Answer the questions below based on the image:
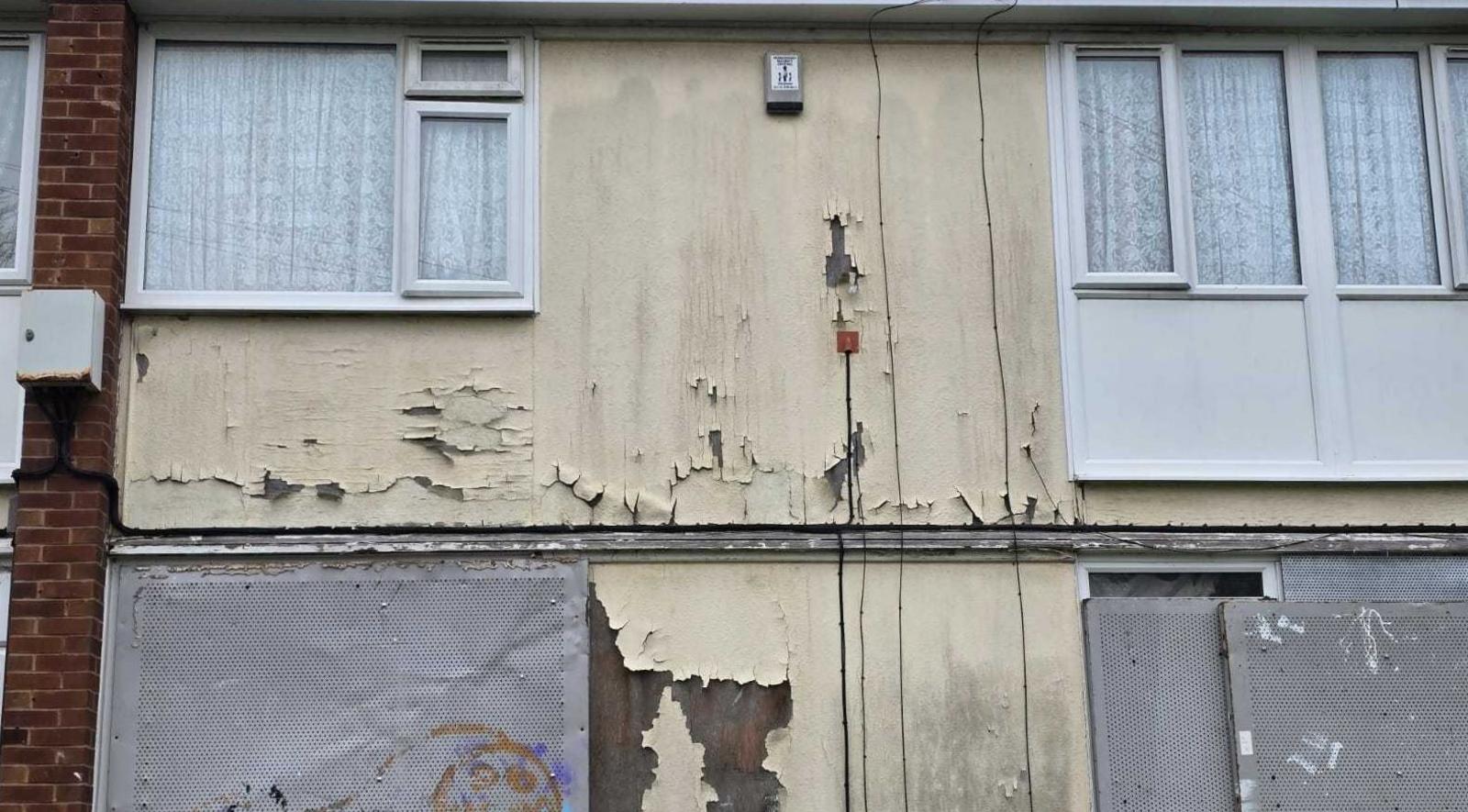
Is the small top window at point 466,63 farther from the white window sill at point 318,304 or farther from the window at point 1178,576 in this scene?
the window at point 1178,576

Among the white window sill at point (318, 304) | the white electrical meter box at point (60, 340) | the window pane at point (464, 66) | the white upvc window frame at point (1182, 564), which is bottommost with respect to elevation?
the white upvc window frame at point (1182, 564)

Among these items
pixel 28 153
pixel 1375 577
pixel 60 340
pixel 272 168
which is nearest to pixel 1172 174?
pixel 1375 577

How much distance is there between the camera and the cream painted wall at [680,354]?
7.18 metres

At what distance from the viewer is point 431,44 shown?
7.67 meters

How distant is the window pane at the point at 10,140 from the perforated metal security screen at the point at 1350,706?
20.6 feet

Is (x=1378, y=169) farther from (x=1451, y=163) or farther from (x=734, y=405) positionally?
(x=734, y=405)

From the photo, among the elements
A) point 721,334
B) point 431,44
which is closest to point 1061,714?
point 721,334

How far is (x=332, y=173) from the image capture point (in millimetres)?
7539

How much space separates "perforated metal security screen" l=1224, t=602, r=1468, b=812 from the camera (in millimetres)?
6957

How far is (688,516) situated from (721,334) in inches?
36.4

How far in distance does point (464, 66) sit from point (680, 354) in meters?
1.91

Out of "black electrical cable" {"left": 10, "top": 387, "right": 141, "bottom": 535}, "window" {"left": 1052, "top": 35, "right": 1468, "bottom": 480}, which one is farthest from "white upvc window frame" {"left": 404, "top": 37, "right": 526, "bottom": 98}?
"window" {"left": 1052, "top": 35, "right": 1468, "bottom": 480}

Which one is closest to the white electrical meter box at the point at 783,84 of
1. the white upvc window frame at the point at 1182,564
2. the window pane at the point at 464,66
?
the window pane at the point at 464,66

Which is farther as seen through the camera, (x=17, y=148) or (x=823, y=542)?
(x=17, y=148)
